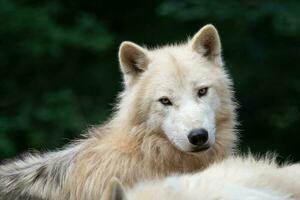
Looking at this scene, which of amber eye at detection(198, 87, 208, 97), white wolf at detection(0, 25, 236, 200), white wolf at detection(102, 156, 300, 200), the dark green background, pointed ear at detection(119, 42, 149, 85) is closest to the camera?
white wolf at detection(102, 156, 300, 200)

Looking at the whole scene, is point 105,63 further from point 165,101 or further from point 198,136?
point 198,136

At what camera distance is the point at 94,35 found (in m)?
17.3

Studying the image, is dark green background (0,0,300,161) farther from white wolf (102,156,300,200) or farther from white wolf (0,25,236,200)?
white wolf (102,156,300,200)

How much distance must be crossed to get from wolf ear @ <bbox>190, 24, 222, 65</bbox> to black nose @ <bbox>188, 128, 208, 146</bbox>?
3.00 feet

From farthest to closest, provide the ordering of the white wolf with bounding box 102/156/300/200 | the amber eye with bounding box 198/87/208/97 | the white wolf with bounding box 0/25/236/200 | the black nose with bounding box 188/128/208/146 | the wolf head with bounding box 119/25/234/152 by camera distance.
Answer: the amber eye with bounding box 198/87/208/97 → the white wolf with bounding box 0/25/236/200 → the wolf head with bounding box 119/25/234/152 → the black nose with bounding box 188/128/208/146 → the white wolf with bounding box 102/156/300/200

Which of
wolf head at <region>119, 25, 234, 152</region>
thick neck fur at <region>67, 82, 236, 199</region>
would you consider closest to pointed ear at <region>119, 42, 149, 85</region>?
wolf head at <region>119, 25, 234, 152</region>

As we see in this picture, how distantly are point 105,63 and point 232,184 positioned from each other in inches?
494

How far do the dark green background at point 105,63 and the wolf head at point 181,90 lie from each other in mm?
7886

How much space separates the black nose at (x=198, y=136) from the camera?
7324mm

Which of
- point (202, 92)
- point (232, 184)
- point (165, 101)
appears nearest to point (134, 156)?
point (165, 101)

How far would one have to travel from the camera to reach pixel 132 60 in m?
8.03

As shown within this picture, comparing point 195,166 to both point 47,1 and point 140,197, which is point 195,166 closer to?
point 140,197

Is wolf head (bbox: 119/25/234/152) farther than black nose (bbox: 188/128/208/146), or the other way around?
wolf head (bbox: 119/25/234/152)

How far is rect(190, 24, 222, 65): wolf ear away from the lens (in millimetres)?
8047
